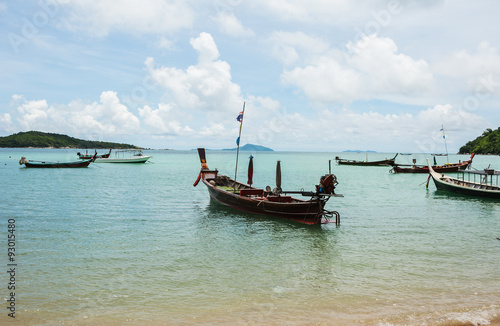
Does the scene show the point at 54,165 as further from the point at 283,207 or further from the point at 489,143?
the point at 489,143

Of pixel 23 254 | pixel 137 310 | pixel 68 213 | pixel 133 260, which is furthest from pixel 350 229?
pixel 68 213

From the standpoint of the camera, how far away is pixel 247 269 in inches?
459

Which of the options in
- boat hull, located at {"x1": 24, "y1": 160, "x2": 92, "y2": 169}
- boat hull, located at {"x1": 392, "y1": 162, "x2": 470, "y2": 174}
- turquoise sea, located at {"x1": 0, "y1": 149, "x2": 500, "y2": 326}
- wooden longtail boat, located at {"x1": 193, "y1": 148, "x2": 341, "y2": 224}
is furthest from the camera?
boat hull, located at {"x1": 24, "y1": 160, "x2": 92, "y2": 169}

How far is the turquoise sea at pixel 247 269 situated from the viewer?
325 inches

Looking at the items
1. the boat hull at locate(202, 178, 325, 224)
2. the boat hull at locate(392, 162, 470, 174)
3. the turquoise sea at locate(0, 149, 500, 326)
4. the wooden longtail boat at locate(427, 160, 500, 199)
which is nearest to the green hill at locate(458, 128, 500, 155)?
the boat hull at locate(392, 162, 470, 174)

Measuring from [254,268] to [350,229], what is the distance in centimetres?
816

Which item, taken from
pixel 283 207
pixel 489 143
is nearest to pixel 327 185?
pixel 283 207

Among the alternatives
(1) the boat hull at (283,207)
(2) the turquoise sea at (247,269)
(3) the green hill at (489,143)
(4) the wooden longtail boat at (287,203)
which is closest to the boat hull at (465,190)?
(2) the turquoise sea at (247,269)

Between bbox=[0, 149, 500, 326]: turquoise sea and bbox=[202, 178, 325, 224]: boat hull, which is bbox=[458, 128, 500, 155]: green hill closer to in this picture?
bbox=[0, 149, 500, 326]: turquoise sea

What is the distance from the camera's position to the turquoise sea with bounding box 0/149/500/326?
825cm

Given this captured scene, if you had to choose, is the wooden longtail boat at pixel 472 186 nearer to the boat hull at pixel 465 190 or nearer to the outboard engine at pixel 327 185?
the boat hull at pixel 465 190

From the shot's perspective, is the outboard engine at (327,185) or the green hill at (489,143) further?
the green hill at (489,143)

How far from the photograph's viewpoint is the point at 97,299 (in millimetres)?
8992

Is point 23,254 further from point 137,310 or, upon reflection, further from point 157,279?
point 137,310
